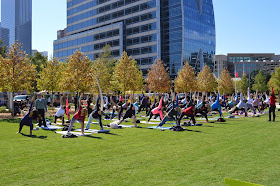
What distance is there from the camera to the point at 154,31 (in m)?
73.9

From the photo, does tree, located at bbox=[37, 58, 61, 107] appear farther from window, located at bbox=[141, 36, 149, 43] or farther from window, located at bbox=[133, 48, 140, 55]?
window, located at bbox=[133, 48, 140, 55]

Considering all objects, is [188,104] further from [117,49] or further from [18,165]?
[117,49]

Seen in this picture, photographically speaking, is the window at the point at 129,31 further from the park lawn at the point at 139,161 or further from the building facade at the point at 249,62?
the building facade at the point at 249,62

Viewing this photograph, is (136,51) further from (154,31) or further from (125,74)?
(125,74)

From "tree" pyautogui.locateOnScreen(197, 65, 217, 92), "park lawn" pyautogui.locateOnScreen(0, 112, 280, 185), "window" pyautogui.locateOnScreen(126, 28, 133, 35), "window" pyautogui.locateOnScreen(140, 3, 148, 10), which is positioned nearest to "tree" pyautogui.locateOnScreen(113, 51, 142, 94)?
"tree" pyautogui.locateOnScreen(197, 65, 217, 92)

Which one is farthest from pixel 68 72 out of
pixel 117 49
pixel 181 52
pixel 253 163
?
pixel 117 49

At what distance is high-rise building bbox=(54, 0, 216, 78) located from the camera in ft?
236

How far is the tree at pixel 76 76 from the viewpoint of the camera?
30844 mm

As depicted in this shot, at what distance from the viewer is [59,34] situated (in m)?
150

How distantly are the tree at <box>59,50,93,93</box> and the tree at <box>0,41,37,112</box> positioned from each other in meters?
5.60

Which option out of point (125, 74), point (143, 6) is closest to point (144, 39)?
point (143, 6)

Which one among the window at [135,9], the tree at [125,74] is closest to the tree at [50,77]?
the tree at [125,74]

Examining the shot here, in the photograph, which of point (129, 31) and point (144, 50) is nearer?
point (144, 50)

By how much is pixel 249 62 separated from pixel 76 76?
138 meters
